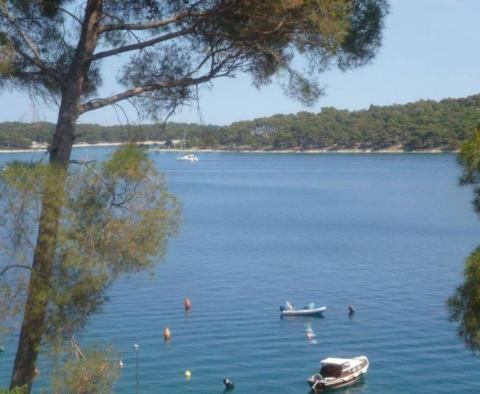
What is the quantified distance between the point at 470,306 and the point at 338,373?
10.8 meters

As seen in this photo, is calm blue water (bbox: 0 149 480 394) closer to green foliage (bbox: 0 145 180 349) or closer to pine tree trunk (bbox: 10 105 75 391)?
green foliage (bbox: 0 145 180 349)

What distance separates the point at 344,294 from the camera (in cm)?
2264

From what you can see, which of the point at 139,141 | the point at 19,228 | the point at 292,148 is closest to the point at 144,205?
the point at 139,141

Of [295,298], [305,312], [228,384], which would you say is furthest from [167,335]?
[295,298]

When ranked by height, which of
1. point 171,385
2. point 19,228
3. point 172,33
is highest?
point 172,33

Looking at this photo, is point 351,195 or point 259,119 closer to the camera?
point 351,195

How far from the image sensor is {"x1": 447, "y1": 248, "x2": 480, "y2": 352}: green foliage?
5.32m

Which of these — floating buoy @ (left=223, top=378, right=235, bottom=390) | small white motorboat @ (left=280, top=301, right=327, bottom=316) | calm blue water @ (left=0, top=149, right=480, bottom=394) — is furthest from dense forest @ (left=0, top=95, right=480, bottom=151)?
floating buoy @ (left=223, top=378, right=235, bottom=390)

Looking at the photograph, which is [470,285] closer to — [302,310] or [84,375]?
[84,375]

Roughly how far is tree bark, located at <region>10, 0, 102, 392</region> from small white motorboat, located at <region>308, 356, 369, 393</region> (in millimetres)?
10683

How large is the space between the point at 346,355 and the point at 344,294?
5.15 m

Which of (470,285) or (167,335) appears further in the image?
(167,335)

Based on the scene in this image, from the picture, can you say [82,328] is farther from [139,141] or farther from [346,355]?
[346,355]

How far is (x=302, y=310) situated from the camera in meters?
20.3
